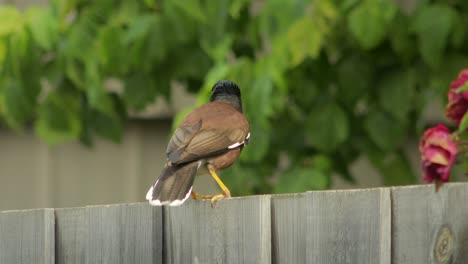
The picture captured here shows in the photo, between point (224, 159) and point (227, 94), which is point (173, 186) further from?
point (227, 94)

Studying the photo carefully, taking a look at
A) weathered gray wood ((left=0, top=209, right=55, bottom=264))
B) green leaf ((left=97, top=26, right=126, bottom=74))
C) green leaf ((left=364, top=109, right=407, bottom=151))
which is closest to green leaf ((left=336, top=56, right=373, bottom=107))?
green leaf ((left=364, top=109, right=407, bottom=151))

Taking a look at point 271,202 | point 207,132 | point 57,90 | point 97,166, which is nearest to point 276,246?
point 271,202

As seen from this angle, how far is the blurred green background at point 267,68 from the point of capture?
496 cm

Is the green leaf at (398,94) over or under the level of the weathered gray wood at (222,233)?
over

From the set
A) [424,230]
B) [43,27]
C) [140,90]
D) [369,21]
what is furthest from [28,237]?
[140,90]

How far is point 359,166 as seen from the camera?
250 inches

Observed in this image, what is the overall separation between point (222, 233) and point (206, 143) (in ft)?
2.39

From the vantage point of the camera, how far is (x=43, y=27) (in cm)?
528

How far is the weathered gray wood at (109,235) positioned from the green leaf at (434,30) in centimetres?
258

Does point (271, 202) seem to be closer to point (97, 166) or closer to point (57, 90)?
point (57, 90)

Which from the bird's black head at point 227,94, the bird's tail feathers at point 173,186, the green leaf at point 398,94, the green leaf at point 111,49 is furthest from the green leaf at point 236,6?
the bird's tail feathers at point 173,186

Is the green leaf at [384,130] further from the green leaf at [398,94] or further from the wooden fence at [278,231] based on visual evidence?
the wooden fence at [278,231]

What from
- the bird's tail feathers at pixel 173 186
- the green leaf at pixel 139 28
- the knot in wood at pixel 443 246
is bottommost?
the knot in wood at pixel 443 246

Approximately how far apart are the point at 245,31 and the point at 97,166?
48.6 inches
